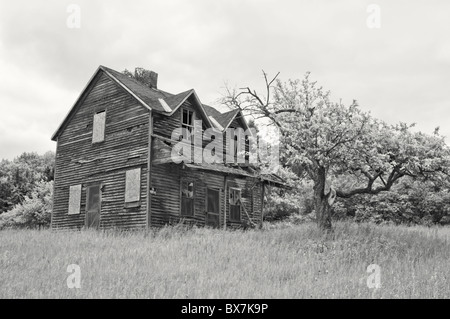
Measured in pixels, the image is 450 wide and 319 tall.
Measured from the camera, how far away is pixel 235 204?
28.0 meters

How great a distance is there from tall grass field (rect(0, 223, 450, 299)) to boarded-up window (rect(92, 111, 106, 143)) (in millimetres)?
7721

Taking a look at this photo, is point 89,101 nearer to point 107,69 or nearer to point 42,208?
point 107,69

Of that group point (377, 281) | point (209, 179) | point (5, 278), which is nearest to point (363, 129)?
point (377, 281)

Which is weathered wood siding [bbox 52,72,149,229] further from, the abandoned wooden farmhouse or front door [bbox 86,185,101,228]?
front door [bbox 86,185,101,228]

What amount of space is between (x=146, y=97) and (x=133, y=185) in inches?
182

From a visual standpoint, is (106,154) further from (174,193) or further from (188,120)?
(188,120)

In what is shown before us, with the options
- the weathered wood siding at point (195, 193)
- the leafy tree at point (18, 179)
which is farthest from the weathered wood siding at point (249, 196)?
the leafy tree at point (18, 179)

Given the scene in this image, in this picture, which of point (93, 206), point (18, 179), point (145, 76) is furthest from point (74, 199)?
point (18, 179)

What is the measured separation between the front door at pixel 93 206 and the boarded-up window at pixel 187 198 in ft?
14.0

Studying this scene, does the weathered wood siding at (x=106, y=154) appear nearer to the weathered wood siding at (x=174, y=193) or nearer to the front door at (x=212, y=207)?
the weathered wood siding at (x=174, y=193)

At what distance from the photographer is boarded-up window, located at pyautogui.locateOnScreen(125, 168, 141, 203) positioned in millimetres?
23703

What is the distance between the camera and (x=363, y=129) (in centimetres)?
1900

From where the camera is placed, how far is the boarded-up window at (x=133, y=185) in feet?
77.8
